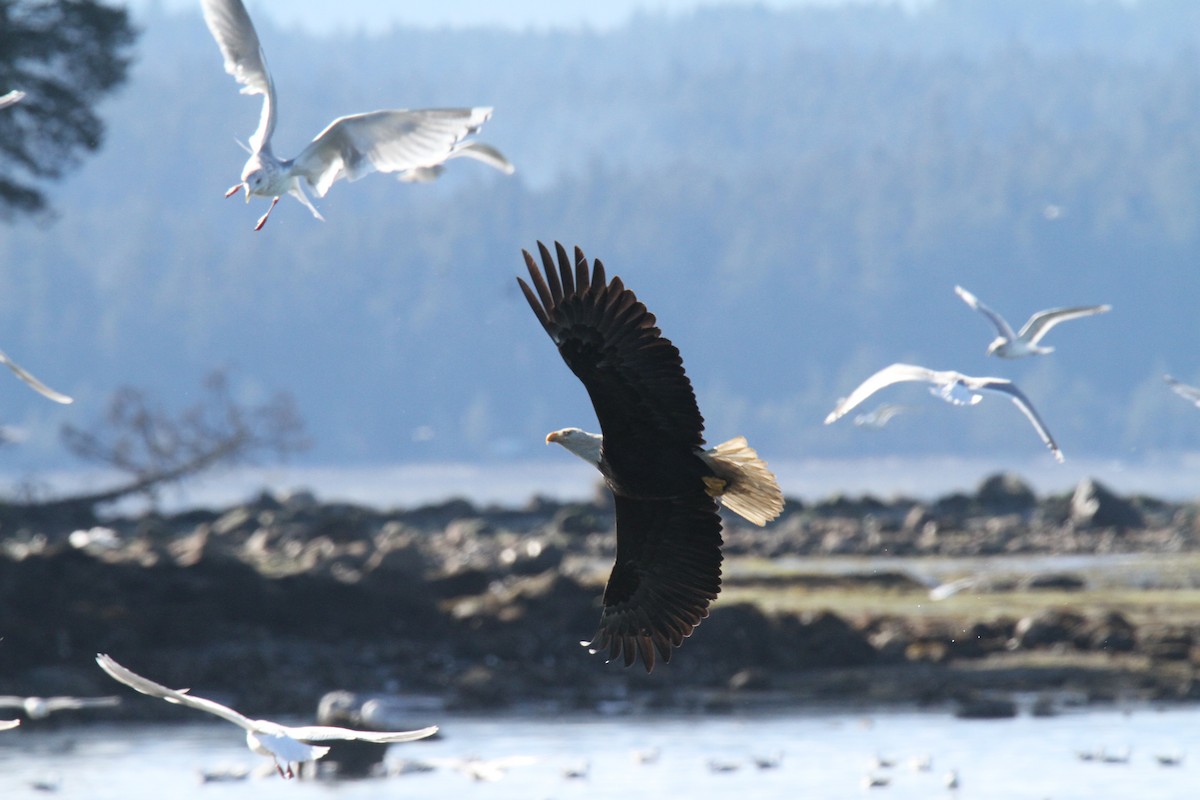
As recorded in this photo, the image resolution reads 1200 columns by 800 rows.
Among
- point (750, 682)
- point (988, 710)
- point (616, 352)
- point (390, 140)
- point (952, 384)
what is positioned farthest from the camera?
Answer: point (750, 682)

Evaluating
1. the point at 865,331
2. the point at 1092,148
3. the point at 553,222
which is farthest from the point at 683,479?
the point at 1092,148

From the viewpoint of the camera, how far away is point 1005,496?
1264 inches

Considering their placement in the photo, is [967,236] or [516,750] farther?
[967,236]

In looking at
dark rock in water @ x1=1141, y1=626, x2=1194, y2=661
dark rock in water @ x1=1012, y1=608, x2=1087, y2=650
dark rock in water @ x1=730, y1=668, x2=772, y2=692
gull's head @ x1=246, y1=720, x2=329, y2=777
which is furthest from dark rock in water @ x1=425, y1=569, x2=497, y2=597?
gull's head @ x1=246, y1=720, x2=329, y2=777

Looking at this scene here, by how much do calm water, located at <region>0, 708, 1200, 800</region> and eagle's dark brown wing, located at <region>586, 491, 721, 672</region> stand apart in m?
4.71

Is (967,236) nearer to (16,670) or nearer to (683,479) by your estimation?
(16,670)

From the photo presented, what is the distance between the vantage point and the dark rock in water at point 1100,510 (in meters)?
28.6

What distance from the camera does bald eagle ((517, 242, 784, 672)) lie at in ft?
25.3

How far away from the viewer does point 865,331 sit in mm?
112938

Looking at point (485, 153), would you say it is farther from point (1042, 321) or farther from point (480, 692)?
point (480, 692)

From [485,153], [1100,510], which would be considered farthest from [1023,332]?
[1100,510]

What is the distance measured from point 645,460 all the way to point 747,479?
452mm

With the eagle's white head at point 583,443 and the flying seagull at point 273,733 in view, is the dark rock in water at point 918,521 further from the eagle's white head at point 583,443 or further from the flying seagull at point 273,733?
the flying seagull at point 273,733

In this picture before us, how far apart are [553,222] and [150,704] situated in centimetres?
11185
